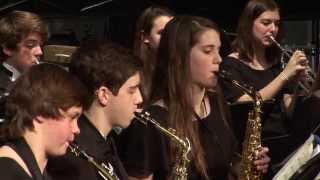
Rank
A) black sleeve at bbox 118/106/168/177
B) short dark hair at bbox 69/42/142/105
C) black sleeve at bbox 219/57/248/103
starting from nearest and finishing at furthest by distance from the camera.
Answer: short dark hair at bbox 69/42/142/105
black sleeve at bbox 118/106/168/177
black sleeve at bbox 219/57/248/103

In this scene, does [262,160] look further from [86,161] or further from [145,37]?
[86,161]

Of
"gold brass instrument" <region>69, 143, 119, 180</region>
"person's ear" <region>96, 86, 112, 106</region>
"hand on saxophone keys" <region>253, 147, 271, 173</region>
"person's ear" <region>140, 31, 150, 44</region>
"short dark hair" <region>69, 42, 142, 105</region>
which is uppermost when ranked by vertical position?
"short dark hair" <region>69, 42, 142, 105</region>

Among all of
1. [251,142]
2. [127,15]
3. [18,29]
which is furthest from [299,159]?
[127,15]

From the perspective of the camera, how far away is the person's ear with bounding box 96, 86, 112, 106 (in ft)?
5.71

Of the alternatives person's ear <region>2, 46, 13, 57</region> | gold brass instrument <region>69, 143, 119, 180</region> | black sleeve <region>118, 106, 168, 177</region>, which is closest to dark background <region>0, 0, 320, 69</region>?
person's ear <region>2, 46, 13, 57</region>

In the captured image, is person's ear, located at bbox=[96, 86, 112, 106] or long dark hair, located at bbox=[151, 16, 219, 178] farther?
long dark hair, located at bbox=[151, 16, 219, 178]

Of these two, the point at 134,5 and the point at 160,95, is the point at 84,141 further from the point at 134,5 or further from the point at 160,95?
the point at 134,5

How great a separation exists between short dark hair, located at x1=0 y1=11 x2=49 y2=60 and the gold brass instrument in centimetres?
92

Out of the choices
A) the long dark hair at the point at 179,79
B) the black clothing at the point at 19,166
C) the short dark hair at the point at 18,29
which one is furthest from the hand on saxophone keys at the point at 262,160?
the black clothing at the point at 19,166

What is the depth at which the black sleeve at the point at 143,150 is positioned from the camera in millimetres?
1910

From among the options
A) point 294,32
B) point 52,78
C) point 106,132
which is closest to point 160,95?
point 106,132

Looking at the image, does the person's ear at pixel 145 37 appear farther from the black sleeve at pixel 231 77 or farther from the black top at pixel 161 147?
the black top at pixel 161 147

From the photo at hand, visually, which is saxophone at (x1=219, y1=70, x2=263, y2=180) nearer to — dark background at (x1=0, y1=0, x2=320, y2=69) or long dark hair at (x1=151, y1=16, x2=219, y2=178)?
long dark hair at (x1=151, y1=16, x2=219, y2=178)

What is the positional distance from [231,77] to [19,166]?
1375mm
